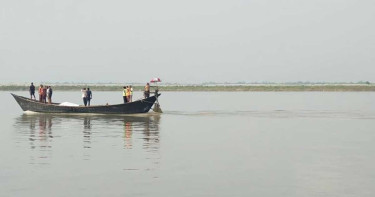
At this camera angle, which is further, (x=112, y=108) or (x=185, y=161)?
(x=112, y=108)

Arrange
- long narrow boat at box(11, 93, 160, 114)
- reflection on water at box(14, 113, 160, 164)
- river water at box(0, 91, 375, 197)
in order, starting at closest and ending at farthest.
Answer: river water at box(0, 91, 375, 197)
reflection on water at box(14, 113, 160, 164)
long narrow boat at box(11, 93, 160, 114)

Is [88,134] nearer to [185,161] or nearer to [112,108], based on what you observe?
[185,161]

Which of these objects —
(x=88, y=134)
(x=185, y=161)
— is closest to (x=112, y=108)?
(x=88, y=134)

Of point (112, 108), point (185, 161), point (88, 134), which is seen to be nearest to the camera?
point (185, 161)

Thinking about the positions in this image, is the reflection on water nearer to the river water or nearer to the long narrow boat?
the river water

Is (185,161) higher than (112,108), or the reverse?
(112,108)

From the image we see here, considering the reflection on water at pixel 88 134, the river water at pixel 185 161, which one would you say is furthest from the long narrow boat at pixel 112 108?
the river water at pixel 185 161

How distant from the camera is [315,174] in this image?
17781mm

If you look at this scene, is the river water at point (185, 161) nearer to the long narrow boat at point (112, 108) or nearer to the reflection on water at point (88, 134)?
the reflection on water at point (88, 134)

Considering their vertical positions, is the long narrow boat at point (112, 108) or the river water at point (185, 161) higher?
the long narrow boat at point (112, 108)

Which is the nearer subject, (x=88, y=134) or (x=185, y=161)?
(x=185, y=161)

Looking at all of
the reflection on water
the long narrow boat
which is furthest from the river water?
the long narrow boat

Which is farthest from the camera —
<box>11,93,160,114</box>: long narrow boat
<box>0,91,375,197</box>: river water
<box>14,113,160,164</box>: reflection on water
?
<box>11,93,160,114</box>: long narrow boat

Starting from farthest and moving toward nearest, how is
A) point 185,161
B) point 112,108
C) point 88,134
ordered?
point 112,108 → point 88,134 → point 185,161
